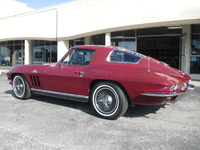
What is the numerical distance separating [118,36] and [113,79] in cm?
971

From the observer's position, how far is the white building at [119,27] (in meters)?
9.70

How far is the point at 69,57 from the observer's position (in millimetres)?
4289

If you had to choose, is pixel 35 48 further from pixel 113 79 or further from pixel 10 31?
pixel 113 79

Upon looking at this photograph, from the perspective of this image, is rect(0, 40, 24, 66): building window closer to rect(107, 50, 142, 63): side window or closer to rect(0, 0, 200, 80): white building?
rect(0, 0, 200, 80): white building

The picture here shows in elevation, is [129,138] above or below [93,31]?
below

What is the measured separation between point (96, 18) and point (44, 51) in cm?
831

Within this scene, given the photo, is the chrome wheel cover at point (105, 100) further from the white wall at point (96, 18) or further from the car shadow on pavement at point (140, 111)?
the white wall at point (96, 18)

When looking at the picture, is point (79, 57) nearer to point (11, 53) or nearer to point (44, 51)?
point (44, 51)

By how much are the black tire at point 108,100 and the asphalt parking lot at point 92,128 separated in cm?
17

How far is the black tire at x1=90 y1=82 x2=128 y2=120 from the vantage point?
3436mm

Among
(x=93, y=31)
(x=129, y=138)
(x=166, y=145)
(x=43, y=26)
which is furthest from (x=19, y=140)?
(x=43, y=26)

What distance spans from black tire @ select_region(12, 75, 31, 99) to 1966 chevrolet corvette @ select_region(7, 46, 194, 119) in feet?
1.66

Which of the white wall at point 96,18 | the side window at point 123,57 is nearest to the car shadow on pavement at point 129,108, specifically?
the side window at point 123,57

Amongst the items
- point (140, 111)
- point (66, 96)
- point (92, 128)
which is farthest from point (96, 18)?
point (92, 128)
